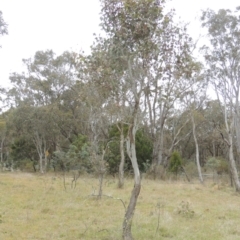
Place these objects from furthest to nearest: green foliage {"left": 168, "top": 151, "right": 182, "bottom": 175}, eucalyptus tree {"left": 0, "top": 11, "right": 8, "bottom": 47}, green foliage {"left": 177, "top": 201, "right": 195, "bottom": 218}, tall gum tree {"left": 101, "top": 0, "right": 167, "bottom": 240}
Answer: green foliage {"left": 168, "top": 151, "right": 182, "bottom": 175}, eucalyptus tree {"left": 0, "top": 11, "right": 8, "bottom": 47}, green foliage {"left": 177, "top": 201, "right": 195, "bottom": 218}, tall gum tree {"left": 101, "top": 0, "right": 167, "bottom": 240}

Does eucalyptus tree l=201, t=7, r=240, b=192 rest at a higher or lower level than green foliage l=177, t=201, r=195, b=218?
higher

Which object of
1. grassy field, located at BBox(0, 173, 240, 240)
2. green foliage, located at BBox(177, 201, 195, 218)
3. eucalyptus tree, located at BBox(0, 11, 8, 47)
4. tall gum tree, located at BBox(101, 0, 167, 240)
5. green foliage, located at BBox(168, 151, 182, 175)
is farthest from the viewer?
green foliage, located at BBox(168, 151, 182, 175)

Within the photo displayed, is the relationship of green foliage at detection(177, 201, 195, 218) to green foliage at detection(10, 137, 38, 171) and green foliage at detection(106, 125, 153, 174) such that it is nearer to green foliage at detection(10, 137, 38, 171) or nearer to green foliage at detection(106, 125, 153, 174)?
green foliage at detection(106, 125, 153, 174)

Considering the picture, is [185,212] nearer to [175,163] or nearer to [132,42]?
[132,42]

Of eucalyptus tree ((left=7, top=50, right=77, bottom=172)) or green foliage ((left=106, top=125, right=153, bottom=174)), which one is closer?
green foliage ((left=106, top=125, right=153, bottom=174))

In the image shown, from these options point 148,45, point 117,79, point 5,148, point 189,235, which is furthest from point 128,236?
point 5,148

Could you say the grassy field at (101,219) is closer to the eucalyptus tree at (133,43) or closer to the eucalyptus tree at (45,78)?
the eucalyptus tree at (133,43)

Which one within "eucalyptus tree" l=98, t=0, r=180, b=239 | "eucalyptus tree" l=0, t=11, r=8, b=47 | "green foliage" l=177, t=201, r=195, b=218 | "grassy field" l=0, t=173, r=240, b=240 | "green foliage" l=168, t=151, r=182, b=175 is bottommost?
"grassy field" l=0, t=173, r=240, b=240

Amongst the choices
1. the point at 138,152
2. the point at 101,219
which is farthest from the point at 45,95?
the point at 101,219

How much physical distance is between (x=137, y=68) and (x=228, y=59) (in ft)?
58.7

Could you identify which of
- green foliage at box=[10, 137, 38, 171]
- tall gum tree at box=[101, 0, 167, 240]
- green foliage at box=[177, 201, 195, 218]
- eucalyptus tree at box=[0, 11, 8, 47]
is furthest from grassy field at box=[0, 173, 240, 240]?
green foliage at box=[10, 137, 38, 171]

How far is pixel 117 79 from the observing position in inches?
316

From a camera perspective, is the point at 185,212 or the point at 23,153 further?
the point at 23,153

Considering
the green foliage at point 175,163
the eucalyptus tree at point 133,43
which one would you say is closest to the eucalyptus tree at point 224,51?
the green foliage at point 175,163
